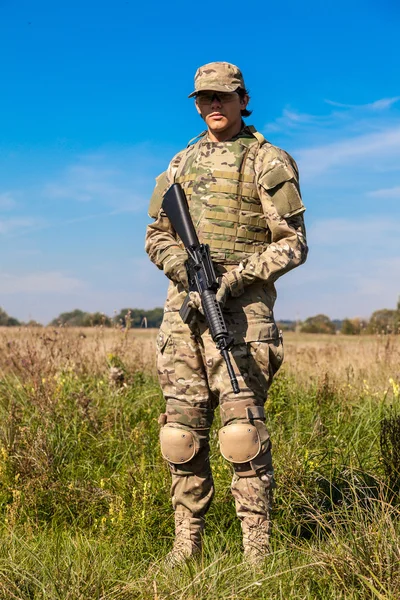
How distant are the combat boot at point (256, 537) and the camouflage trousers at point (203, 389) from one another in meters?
0.02

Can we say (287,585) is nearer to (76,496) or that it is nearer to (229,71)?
(76,496)

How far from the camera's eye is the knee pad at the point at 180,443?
3738 mm

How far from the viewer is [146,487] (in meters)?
4.29

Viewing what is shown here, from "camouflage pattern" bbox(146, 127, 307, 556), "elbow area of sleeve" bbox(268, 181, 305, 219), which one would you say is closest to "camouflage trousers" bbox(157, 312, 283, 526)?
"camouflage pattern" bbox(146, 127, 307, 556)

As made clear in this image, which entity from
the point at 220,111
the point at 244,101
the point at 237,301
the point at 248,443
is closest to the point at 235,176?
the point at 220,111

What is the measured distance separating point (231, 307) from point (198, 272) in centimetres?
26

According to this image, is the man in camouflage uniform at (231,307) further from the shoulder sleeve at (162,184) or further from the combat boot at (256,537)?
the shoulder sleeve at (162,184)

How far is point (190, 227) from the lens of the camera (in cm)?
374

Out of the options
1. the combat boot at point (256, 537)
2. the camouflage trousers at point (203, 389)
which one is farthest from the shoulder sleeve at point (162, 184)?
the combat boot at point (256, 537)

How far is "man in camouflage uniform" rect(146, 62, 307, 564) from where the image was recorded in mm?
3613

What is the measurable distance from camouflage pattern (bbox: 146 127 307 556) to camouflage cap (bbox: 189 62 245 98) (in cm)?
28

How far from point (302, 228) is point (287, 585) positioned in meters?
1.84

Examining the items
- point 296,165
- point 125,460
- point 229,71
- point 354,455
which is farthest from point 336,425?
point 229,71

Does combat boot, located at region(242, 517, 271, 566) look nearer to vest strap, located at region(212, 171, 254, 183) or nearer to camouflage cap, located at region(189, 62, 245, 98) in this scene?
vest strap, located at region(212, 171, 254, 183)
